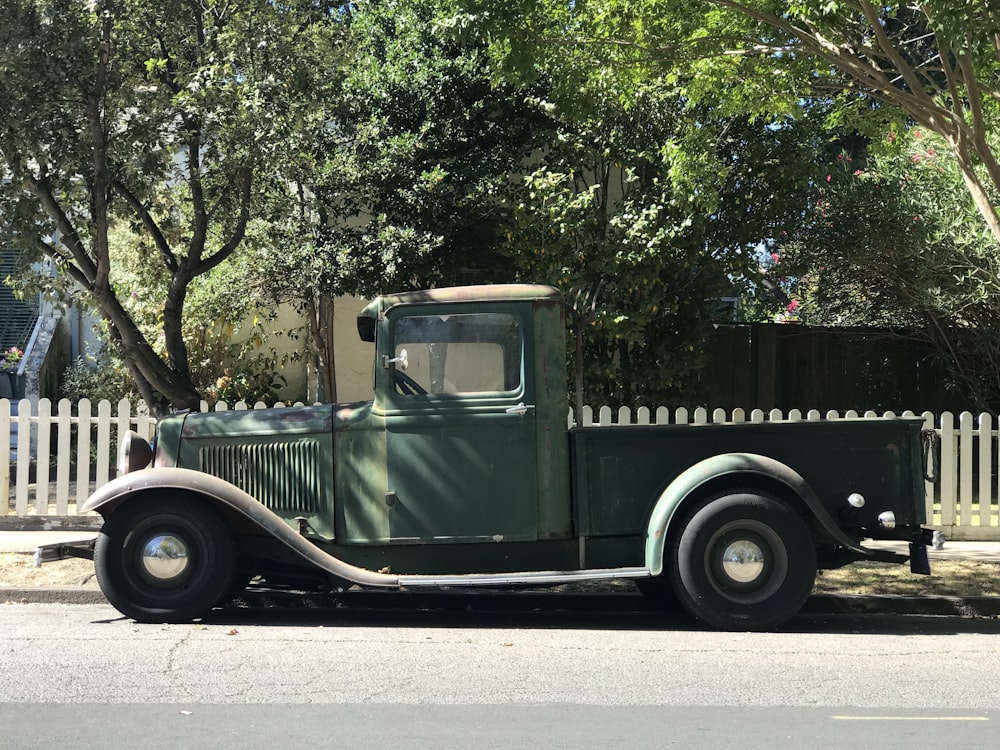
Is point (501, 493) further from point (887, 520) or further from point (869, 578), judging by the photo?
point (869, 578)

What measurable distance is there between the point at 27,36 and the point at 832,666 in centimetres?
762

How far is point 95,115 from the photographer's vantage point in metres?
8.70

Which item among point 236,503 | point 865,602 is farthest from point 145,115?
point 865,602

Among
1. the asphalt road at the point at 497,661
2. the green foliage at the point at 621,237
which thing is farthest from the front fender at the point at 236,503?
the green foliage at the point at 621,237

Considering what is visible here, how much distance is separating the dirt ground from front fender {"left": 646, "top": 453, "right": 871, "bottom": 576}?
4.73 ft

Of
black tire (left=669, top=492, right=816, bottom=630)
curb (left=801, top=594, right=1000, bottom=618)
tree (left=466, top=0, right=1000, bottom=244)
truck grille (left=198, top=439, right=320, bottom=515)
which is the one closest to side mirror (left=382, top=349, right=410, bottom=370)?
truck grille (left=198, top=439, right=320, bottom=515)

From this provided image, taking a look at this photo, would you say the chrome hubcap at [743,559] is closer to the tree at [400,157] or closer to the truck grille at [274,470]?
the truck grille at [274,470]

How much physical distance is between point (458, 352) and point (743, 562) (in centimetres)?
226

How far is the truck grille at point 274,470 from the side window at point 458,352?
0.84 meters

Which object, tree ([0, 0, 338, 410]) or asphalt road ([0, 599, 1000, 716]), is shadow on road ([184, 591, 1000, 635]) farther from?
tree ([0, 0, 338, 410])

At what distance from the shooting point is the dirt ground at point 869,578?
765cm

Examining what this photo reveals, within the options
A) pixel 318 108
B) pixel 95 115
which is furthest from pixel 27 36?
pixel 318 108

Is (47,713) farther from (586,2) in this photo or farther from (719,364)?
(719,364)

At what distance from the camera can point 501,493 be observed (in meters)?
6.50
